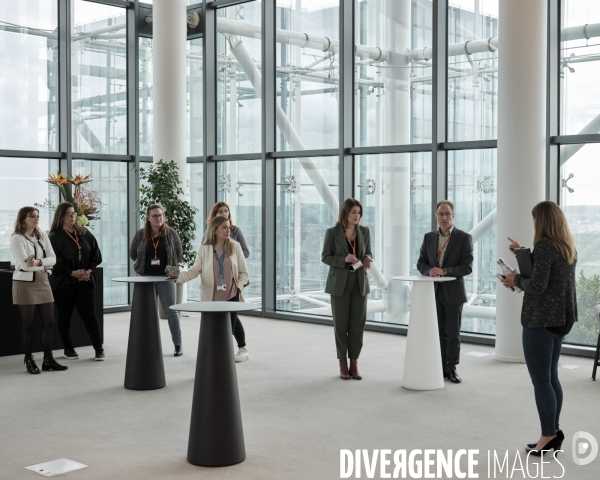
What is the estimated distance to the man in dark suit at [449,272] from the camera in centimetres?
702

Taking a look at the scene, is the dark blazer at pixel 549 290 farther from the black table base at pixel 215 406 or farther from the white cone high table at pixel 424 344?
the white cone high table at pixel 424 344

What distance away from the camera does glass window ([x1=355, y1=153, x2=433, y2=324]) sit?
10.0 m

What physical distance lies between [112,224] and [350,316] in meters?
6.02

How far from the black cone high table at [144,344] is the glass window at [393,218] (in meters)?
4.16

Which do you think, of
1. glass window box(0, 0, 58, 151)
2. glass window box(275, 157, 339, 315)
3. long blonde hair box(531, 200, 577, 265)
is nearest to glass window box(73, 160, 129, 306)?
glass window box(0, 0, 58, 151)

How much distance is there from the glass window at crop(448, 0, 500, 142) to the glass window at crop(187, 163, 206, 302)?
4.65m

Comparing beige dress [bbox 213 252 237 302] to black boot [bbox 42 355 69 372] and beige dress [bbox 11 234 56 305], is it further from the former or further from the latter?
black boot [bbox 42 355 69 372]

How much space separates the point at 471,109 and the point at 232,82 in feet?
13.6

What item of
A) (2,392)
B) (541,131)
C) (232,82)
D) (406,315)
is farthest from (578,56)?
(2,392)

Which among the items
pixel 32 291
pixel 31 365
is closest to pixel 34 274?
pixel 32 291

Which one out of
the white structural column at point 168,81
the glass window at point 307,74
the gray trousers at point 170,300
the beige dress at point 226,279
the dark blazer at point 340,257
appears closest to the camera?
the dark blazer at point 340,257

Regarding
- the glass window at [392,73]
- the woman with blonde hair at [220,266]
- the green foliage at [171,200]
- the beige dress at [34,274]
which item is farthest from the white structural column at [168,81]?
the woman with blonde hair at [220,266]

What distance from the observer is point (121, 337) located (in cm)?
966

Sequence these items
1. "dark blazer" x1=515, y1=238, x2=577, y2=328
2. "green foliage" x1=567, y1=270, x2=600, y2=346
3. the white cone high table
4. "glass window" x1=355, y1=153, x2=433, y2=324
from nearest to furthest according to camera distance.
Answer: "dark blazer" x1=515, y1=238, x2=577, y2=328 → the white cone high table → "green foliage" x1=567, y1=270, x2=600, y2=346 → "glass window" x1=355, y1=153, x2=433, y2=324
